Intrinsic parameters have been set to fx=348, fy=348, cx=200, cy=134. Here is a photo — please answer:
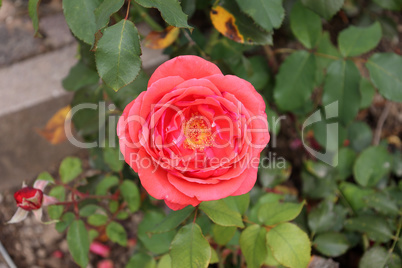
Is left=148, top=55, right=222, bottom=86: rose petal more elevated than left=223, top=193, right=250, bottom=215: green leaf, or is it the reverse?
left=148, top=55, right=222, bottom=86: rose petal

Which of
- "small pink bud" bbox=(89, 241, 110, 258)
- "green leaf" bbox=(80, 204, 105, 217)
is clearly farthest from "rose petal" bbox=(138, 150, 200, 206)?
"small pink bud" bbox=(89, 241, 110, 258)

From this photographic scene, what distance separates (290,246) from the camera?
92cm

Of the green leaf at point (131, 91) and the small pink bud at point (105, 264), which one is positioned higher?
the green leaf at point (131, 91)

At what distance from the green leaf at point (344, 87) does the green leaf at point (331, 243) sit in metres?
0.42

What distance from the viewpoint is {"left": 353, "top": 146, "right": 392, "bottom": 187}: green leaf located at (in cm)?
135

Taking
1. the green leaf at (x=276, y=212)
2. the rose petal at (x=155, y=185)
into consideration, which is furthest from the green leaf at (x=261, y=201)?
the rose petal at (x=155, y=185)

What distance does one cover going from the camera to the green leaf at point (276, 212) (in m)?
0.99

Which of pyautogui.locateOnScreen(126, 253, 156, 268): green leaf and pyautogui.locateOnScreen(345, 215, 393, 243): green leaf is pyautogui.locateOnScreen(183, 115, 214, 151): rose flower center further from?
pyautogui.locateOnScreen(345, 215, 393, 243): green leaf

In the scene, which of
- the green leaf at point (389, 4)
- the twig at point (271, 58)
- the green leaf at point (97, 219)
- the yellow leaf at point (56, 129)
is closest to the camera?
the green leaf at point (97, 219)

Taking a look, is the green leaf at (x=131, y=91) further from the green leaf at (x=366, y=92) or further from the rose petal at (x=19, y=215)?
the green leaf at (x=366, y=92)

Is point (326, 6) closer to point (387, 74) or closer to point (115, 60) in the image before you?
point (387, 74)

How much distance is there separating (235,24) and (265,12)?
113 mm

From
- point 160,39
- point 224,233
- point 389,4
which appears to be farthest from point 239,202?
point 389,4

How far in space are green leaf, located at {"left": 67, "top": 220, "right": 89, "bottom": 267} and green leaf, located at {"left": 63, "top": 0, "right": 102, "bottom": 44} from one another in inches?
21.6
